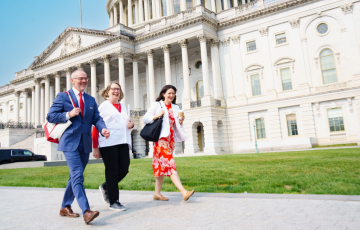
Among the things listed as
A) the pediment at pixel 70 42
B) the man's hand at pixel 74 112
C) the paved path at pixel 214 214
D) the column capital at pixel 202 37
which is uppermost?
A: the pediment at pixel 70 42

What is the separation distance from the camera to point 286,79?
1265 inches

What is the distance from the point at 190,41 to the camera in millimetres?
37312

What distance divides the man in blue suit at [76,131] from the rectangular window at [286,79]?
29.9 meters

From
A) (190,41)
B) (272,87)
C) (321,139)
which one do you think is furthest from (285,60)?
(190,41)

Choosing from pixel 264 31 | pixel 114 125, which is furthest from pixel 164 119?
pixel 264 31

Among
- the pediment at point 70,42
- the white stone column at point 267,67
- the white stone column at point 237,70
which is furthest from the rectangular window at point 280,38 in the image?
the pediment at point 70,42

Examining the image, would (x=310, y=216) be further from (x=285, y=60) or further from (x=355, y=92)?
(x=285, y=60)

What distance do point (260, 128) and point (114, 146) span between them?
2953 centimetres

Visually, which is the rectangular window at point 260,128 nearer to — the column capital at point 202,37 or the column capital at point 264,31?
→ the column capital at point 264,31

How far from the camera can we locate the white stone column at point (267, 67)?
3253cm

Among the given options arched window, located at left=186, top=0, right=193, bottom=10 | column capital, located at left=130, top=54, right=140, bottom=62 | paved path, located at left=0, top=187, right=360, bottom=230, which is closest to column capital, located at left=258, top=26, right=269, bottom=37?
column capital, located at left=130, top=54, right=140, bottom=62

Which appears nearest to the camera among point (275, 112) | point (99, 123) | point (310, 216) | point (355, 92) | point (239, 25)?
point (310, 216)

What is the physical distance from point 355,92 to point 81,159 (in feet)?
A: 96.7

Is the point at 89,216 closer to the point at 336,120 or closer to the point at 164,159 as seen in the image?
the point at 164,159
